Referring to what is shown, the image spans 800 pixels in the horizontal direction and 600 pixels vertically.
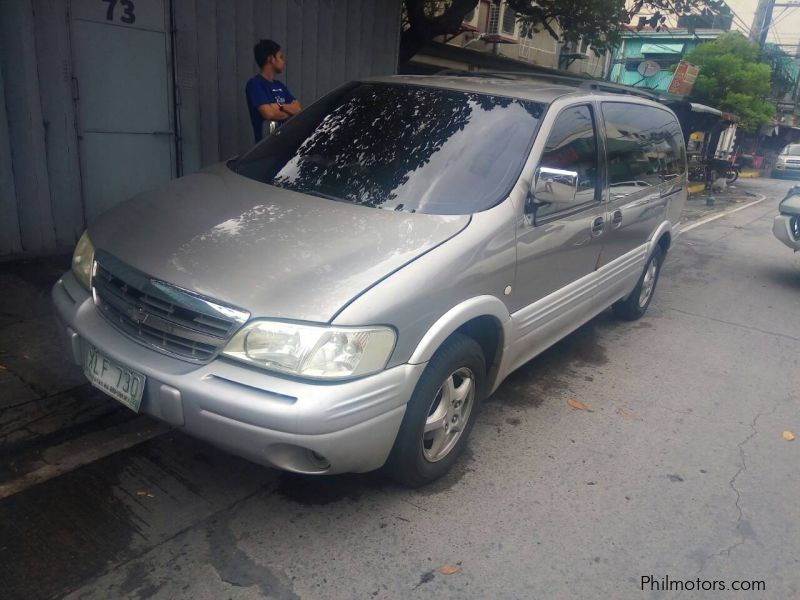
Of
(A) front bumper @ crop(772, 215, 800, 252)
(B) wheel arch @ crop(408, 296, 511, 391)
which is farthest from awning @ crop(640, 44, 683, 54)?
A: (B) wheel arch @ crop(408, 296, 511, 391)

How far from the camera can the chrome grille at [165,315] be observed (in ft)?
8.30

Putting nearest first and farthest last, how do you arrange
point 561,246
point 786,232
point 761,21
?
point 561,246
point 786,232
point 761,21

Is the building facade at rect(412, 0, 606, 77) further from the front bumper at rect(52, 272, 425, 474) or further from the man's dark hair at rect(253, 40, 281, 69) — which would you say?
the front bumper at rect(52, 272, 425, 474)

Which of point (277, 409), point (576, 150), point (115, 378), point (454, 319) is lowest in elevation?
point (115, 378)

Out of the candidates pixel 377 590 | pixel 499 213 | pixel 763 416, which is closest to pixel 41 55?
pixel 499 213

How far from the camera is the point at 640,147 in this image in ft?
16.3

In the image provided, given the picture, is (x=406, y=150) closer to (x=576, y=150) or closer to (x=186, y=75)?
(x=576, y=150)

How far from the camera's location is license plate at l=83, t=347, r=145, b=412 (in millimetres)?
2621

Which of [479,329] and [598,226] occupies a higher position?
[598,226]

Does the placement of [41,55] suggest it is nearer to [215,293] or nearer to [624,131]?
[215,293]

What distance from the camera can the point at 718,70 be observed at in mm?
23250

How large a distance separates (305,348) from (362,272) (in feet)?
1.34

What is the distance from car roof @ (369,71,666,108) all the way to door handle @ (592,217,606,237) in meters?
0.80

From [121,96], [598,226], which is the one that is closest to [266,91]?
[121,96]
